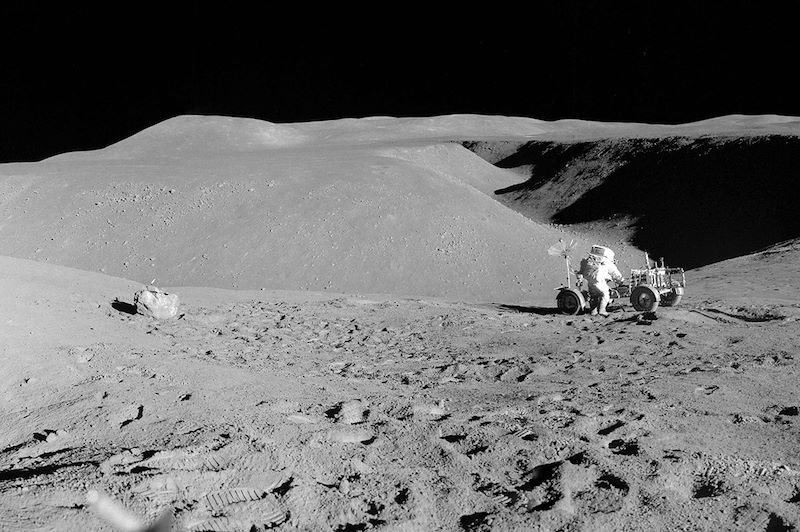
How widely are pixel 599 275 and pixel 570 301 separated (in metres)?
0.55

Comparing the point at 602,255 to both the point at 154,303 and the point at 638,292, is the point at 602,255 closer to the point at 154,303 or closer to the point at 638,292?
the point at 638,292

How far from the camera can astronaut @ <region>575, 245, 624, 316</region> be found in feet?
27.2

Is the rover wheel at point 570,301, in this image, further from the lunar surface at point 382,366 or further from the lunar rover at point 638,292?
the lunar surface at point 382,366

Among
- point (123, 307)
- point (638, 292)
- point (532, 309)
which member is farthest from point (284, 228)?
point (638, 292)

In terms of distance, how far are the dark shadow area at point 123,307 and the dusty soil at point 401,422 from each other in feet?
0.48

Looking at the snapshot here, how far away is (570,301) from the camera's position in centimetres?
853

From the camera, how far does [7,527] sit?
8.32ft

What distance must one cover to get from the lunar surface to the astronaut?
0.49 meters

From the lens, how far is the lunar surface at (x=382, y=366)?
291cm

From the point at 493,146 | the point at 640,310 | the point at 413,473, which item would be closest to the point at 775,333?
the point at 640,310

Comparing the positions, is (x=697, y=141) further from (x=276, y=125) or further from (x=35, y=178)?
(x=276, y=125)

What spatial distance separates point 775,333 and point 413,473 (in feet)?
16.1


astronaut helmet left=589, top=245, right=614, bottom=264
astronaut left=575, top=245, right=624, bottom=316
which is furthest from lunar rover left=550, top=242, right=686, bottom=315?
astronaut helmet left=589, top=245, right=614, bottom=264

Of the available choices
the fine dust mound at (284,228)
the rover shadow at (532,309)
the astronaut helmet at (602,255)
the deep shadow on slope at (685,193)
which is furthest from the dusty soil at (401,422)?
the deep shadow on slope at (685,193)
